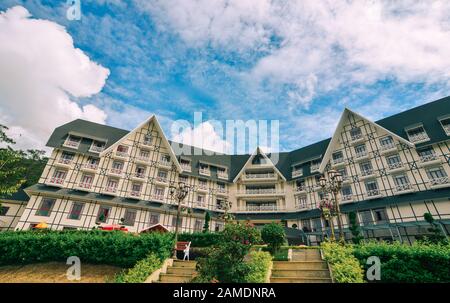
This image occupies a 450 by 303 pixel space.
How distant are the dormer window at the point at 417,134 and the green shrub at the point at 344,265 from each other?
2244cm

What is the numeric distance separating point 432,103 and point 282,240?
2894cm

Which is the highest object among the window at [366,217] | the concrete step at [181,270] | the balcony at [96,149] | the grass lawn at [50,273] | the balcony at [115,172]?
the balcony at [96,149]

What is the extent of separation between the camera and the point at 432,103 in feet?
92.7

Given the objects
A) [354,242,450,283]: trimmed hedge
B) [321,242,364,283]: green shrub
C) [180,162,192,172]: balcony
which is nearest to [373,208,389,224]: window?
[321,242,364,283]: green shrub

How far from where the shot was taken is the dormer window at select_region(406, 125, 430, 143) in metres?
25.5

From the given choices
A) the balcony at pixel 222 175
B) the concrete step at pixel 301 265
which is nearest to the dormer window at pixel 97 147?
the balcony at pixel 222 175

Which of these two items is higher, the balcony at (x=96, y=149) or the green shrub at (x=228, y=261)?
the balcony at (x=96, y=149)

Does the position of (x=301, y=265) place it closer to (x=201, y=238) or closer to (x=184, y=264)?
(x=184, y=264)

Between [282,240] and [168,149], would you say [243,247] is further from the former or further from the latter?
[168,149]

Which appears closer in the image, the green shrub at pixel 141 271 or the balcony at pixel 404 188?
the green shrub at pixel 141 271

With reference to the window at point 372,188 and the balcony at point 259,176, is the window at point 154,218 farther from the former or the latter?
the window at point 372,188

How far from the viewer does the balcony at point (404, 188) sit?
24266 mm

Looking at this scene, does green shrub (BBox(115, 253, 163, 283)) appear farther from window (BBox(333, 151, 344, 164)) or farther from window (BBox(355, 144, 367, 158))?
window (BBox(355, 144, 367, 158))

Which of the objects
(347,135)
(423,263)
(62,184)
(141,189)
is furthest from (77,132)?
(347,135)
